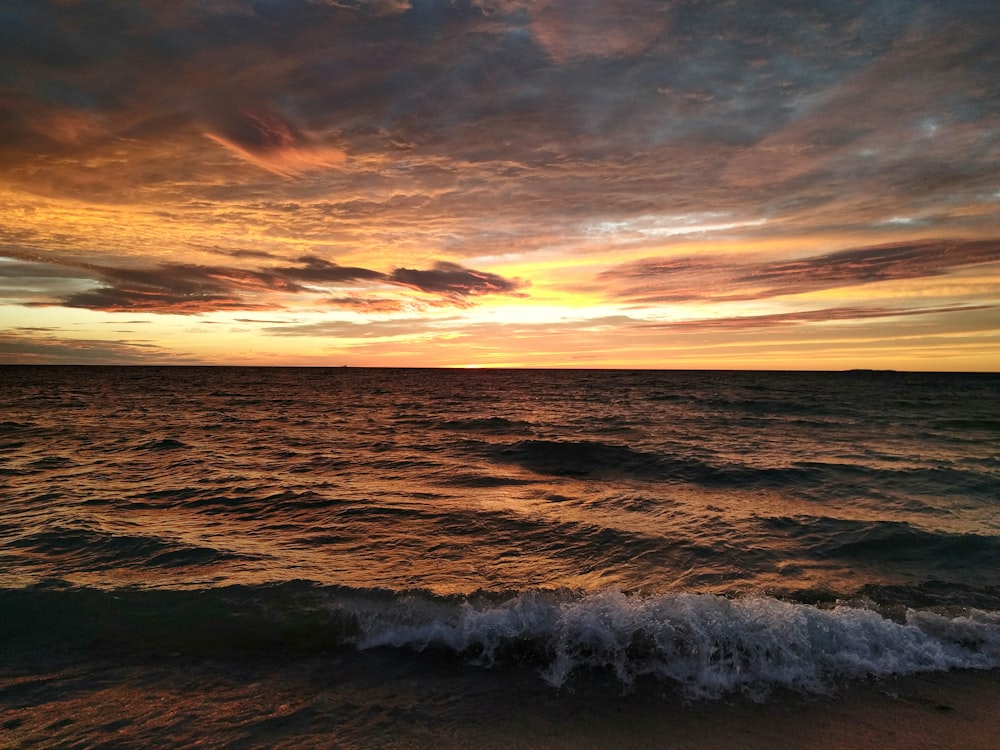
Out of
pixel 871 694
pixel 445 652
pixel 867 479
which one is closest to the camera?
pixel 871 694

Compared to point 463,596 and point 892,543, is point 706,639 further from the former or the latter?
point 892,543

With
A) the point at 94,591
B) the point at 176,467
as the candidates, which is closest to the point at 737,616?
the point at 94,591

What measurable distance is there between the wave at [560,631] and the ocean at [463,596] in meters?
0.03

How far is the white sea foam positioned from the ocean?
29 millimetres

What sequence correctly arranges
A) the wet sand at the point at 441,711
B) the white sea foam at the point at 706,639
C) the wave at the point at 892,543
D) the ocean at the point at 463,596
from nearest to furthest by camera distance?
the wet sand at the point at 441,711
the ocean at the point at 463,596
the white sea foam at the point at 706,639
the wave at the point at 892,543

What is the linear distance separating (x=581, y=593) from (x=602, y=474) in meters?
10.7

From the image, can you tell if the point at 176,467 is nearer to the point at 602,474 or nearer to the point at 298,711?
the point at 602,474

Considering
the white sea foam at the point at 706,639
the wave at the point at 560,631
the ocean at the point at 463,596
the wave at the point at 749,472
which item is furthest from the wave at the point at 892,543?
the wave at the point at 749,472

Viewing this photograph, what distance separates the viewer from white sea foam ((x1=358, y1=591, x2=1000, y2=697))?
20.2 ft

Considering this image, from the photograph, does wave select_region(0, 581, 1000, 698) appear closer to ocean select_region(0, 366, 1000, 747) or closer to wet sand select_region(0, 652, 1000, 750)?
ocean select_region(0, 366, 1000, 747)

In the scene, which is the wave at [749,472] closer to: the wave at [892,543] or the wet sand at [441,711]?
the wave at [892,543]

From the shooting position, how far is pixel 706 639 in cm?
661

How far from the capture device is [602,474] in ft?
60.0

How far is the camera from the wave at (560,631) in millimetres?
6238
